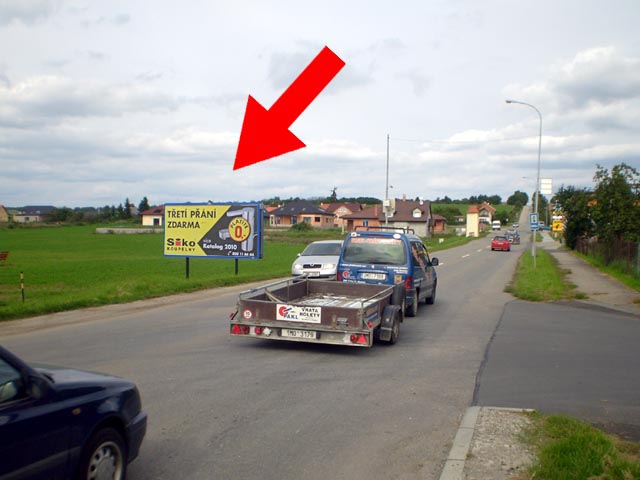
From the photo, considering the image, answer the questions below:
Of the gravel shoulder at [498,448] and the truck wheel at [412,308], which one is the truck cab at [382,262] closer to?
the truck wheel at [412,308]

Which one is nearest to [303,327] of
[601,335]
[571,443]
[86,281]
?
[571,443]

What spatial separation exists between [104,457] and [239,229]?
18.5m

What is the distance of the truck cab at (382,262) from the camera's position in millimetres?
13344

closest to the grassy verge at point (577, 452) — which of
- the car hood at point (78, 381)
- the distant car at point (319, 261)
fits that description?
the car hood at point (78, 381)

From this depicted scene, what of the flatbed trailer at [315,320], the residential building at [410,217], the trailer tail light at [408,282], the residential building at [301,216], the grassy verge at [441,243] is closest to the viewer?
the flatbed trailer at [315,320]

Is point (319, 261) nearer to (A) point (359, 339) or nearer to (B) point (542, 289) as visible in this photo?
(B) point (542, 289)

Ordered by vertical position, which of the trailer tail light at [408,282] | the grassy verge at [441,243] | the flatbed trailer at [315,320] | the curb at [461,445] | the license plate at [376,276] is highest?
the license plate at [376,276]

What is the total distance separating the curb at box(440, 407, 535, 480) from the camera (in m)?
4.84

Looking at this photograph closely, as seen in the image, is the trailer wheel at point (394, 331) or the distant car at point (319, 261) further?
the distant car at point (319, 261)

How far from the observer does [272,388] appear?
24.6 feet

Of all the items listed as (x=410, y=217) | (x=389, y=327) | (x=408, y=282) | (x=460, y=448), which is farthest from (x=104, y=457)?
(x=410, y=217)

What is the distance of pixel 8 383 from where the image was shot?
3375 mm

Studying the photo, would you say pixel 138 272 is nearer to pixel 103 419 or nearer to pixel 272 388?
pixel 272 388

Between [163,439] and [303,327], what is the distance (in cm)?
413
